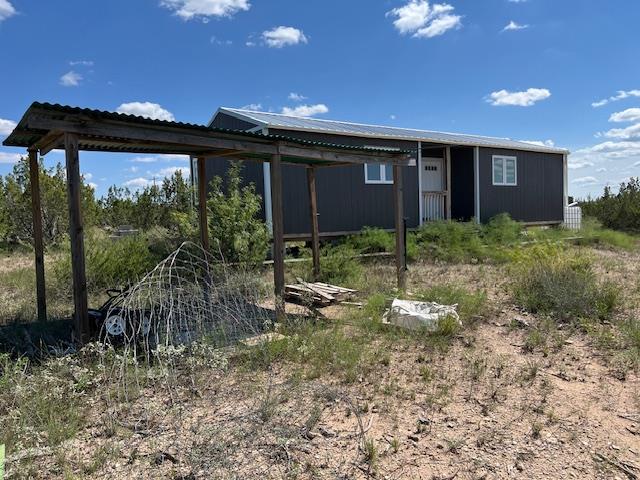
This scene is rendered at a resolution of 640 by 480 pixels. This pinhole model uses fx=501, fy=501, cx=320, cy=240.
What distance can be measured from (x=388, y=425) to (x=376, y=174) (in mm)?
10818

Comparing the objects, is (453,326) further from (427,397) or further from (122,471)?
(122,471)

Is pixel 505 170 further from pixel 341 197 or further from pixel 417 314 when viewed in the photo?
pixel 417 314

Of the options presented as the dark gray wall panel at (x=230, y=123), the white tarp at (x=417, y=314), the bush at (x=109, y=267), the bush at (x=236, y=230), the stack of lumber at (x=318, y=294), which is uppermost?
the dark gray wall panel at (x=230, y=123)

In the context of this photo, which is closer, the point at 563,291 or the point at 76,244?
the point at 76,244

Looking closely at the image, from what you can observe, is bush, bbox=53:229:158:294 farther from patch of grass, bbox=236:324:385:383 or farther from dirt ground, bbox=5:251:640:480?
dirt ground, bbox=5:251:640:480

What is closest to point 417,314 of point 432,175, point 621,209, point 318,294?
point 318,294

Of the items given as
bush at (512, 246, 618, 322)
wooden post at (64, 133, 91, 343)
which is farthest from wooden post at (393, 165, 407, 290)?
wooden post at (64, 133, 91, 343)

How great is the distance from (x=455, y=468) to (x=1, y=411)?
10.5ft

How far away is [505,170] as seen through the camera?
56.1 feet

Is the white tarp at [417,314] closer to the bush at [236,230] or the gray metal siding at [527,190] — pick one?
the bush at [236,230]

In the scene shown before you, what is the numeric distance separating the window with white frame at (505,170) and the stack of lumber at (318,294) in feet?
38.0

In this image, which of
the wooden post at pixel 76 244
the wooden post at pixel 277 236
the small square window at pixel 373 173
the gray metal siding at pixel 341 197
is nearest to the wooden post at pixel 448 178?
the gray metal siding at pixel 341 197

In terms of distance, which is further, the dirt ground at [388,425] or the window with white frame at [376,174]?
the window with white frame at [376,174]

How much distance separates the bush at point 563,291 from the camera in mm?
6402
